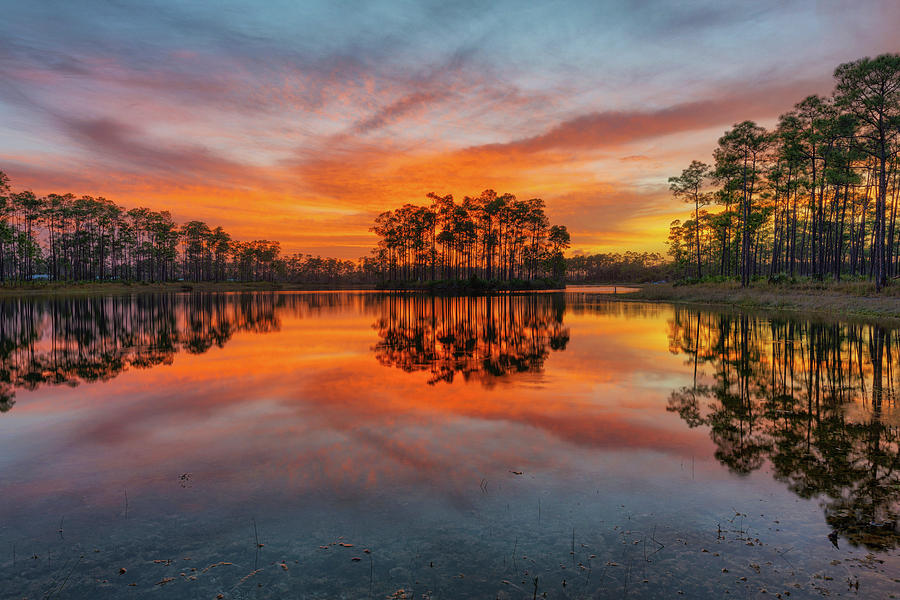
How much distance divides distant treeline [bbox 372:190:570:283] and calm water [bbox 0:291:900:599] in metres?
84.0

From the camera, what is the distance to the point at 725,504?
5.87 m

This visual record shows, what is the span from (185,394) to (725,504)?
13.1 meters

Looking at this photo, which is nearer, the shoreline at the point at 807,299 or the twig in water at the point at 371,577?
the twig in water at the point at 371,577

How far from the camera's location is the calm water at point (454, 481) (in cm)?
447

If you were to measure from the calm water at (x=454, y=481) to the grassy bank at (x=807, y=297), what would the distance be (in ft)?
67.1

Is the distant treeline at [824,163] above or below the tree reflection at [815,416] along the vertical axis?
above

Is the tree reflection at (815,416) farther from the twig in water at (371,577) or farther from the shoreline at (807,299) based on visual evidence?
the shoreline at (807,299)

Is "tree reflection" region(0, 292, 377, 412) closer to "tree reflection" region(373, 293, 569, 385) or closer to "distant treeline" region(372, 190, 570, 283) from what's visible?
"tree reflection" region(373, 293, 569, 385)

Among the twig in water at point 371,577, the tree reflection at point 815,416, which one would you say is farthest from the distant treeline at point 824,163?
the twig in water at point 371,577

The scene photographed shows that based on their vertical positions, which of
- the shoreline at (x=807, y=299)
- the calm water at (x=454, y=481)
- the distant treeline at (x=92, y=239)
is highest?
the distant treeline at (x=92, y=239)

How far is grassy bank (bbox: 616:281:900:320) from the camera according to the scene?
99.3ft

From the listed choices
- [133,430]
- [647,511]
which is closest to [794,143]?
[647,511]

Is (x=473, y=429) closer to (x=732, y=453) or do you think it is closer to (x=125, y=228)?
(x=732, y=453)

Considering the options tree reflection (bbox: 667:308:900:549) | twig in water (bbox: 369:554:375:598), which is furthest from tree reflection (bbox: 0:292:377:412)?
tree reflection (bbox: 667:308:900:549)
